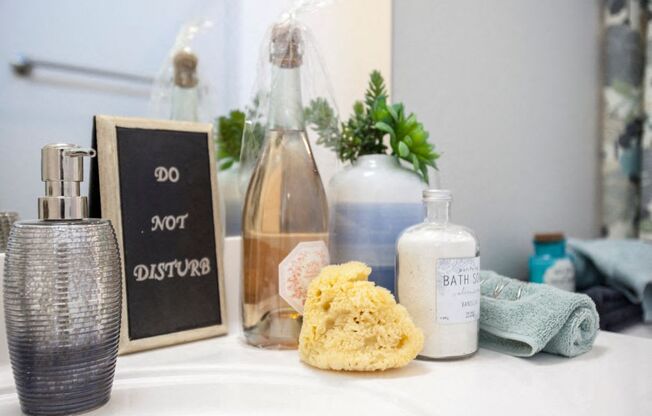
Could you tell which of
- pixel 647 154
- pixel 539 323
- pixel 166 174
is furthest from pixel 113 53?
pixel 647 154

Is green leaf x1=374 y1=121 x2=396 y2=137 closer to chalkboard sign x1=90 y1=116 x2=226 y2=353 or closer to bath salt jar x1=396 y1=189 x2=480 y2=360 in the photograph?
bath salt jar x1=396 y1=189 x2=480 y2=360

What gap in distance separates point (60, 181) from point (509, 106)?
91 cm

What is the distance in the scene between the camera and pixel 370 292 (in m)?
0.53

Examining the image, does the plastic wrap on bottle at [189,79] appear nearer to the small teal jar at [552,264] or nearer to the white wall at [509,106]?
the white wall at [509,106]

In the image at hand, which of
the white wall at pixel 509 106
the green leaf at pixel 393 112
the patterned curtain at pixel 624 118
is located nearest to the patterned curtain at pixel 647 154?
the patterned curtain at pixel 624 118

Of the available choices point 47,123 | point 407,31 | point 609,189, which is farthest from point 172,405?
point 609,189

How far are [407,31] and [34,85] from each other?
55 cm

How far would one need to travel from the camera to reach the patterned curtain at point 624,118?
1.30m

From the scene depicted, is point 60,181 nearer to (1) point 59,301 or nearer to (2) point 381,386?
(1) point 59,301

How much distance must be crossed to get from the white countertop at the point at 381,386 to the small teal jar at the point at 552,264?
0.41 metres

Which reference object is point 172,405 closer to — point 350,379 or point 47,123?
point 350,379

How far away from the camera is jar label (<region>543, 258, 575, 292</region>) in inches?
39.8

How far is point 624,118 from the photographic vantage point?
1.32 m

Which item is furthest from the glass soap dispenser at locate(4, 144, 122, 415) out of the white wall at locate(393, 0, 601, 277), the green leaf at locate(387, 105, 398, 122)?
the white wall at locate(393, 0, 601, 277)
